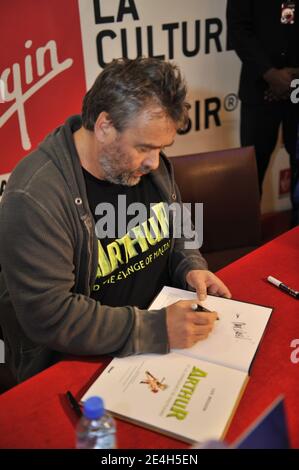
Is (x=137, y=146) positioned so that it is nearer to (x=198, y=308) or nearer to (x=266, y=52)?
(x=198, y=308)

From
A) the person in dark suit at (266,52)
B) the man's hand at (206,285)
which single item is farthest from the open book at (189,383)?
the person in dark suit at (266,52)

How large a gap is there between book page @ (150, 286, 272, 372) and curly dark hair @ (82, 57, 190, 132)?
441 mm

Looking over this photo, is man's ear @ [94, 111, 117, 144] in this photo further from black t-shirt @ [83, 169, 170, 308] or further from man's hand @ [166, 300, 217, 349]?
man's hand @ [166, 300, 217, 349]

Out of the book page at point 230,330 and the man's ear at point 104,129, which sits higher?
the man's ear at point 104,129

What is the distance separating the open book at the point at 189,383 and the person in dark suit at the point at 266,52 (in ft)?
A: 4.77

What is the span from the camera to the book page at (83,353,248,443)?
35.9 inches

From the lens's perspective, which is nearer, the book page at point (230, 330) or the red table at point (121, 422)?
the red table at point (121, 422)

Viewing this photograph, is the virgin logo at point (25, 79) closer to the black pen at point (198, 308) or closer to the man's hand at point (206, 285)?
the man's hand at point (206, 285)

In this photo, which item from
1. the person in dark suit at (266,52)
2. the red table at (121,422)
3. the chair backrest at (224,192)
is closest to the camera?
the red table at (121,422)

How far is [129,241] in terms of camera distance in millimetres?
1372

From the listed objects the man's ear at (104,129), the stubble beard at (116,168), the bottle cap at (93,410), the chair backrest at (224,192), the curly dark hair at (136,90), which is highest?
the curly dark hair at (136,90)

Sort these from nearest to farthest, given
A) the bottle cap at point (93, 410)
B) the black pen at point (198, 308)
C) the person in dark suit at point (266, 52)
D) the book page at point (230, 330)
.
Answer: the bottle cap at point (93, 410) < the book page at point (230, 330) < the black pen at point (198, 308) < the person in dark suit at point (266, 52)

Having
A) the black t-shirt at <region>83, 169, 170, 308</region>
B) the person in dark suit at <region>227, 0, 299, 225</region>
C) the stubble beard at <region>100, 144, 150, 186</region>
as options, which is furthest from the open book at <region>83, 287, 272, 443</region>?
the person in dark suit at <region>227, 0, 299, 225</region>

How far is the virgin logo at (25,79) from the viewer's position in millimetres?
2168
